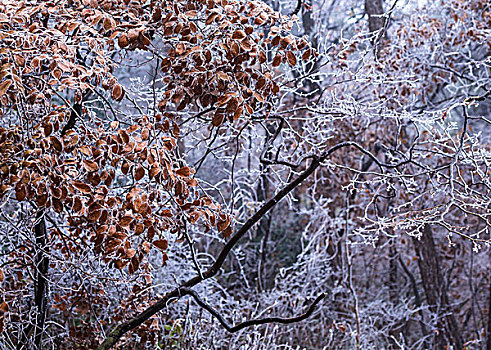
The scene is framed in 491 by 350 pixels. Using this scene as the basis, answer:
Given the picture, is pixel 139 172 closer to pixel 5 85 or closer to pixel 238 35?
pixel 5 85

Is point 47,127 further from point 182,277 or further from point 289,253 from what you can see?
point 289,253

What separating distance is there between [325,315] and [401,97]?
222cm

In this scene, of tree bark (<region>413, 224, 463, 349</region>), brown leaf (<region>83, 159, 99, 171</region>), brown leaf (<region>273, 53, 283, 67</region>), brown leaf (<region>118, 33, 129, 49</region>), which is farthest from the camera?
tree bark (<region>413, 224, 463, 349</region>)

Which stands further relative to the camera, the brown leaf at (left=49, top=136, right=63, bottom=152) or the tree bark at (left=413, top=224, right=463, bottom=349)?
the tree bark at (left=413, top=224, right=463, bottom=349)

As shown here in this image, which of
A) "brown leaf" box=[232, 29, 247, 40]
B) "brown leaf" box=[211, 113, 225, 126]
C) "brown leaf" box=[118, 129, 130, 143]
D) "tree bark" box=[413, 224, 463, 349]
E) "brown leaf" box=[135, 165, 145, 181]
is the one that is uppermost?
"brown leaf" box=[232, 29, 247, 40]

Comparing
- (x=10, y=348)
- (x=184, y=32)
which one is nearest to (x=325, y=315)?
(x=10, y=348)

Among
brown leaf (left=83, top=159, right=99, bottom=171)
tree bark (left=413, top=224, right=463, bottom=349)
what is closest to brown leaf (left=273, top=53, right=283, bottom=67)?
brown leaf (left=83, top=159, right=99, bottom=171)

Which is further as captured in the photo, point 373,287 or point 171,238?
point 373,287

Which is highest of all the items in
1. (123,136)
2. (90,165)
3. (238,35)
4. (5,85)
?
(238,35)

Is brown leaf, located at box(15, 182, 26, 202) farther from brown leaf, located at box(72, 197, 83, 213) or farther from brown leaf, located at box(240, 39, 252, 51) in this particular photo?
brown leaf, located at box(240, 39, 252, 51)

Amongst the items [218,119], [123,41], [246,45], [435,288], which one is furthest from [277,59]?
[435,288]

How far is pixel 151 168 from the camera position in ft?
6.54

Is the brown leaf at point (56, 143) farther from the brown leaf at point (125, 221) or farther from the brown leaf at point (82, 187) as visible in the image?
the brown leaf at point (125, 221)

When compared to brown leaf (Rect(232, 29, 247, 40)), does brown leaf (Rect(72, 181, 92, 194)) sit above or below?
below
